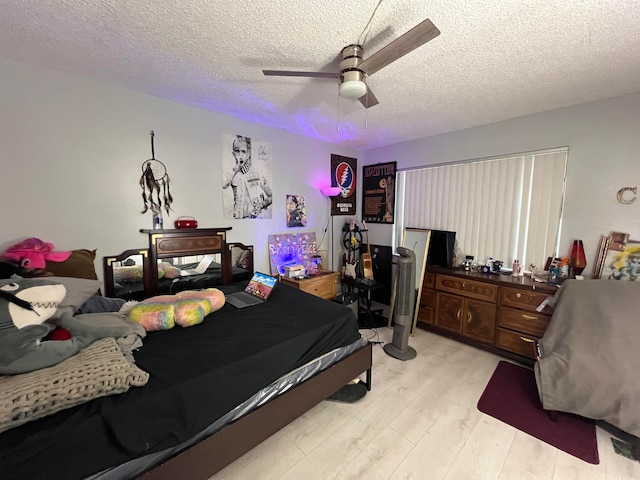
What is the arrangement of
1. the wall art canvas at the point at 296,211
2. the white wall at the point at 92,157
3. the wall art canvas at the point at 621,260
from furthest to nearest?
the wall art canvas at the point at 296,211
the wall art canvas at the point at 621,260
the white wall at the point at 92,157

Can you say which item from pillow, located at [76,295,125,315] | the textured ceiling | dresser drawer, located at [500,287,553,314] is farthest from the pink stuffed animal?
dresser drawer, located at [500,287,553,314]

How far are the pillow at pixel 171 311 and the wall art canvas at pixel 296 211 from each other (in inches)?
68.7

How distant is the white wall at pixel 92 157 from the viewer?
6.22ft

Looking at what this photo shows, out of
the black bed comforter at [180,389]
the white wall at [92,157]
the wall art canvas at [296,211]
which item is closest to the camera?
the black bed comforter at [180,389]

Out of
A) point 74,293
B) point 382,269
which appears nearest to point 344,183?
point 382,269

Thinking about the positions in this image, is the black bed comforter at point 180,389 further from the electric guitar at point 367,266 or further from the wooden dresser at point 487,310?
the electric guitar at point 367,266

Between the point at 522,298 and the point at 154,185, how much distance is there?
3772 mm

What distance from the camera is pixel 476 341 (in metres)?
2.90

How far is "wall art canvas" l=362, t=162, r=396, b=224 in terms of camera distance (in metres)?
4.00

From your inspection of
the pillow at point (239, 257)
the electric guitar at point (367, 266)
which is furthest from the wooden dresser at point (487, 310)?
the pillow at point (239, 257)

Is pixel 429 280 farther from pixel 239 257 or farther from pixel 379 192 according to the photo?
pixel 239 257

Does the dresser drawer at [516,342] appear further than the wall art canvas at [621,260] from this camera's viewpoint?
Yes

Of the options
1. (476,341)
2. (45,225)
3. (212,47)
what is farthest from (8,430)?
(476,341)

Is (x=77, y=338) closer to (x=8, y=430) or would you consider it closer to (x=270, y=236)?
(x=8, y=430)
